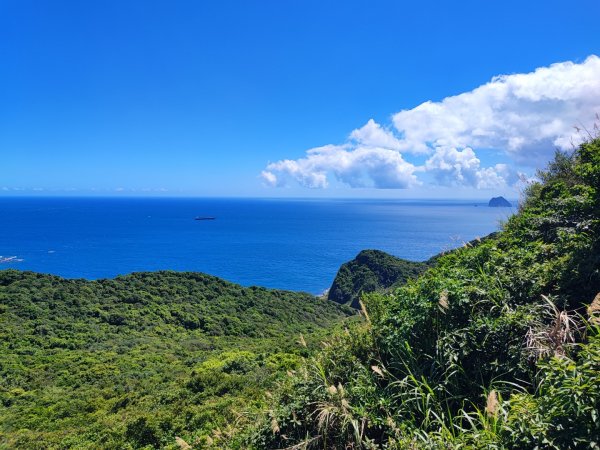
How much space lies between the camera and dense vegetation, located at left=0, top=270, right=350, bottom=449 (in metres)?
9.45

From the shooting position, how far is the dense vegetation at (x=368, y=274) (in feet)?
163

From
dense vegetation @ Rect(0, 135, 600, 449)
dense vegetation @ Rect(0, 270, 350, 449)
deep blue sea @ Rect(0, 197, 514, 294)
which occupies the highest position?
dense vegetation @ Rect(0, 135, 600, 449)

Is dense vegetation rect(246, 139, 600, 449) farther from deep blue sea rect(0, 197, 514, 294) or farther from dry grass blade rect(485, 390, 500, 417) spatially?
deep blue sea rect(0, 197, 514, 294)

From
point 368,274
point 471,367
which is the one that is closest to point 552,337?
point 471,367

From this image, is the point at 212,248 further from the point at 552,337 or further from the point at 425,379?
the point at 552,337

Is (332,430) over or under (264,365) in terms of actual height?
over

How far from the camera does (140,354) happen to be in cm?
2123

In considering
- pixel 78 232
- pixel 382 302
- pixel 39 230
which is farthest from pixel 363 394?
pixel 39 230

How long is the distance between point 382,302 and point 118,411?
397 inches

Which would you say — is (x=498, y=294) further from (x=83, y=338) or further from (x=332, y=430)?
(x=83, y=338)

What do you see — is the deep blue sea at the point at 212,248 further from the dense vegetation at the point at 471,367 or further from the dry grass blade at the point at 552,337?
the dry grass blade at the point at 552,337

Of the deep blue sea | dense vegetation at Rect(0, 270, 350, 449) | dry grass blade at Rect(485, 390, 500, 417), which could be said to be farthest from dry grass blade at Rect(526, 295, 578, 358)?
the deep blue sea

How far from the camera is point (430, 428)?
4.09m

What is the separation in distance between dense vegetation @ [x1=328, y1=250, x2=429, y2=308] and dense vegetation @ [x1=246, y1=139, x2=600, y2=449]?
43.2 meters
